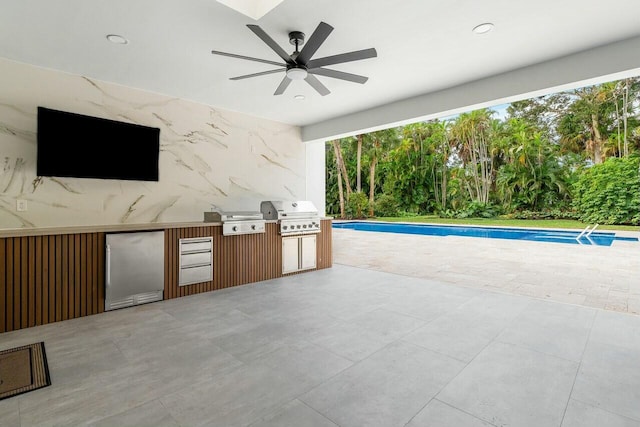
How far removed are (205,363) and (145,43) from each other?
2859mm

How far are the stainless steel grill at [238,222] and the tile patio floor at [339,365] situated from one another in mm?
1014

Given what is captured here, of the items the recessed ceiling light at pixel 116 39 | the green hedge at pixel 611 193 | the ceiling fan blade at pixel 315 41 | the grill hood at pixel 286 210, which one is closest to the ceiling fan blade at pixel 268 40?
the ceiling fan blade at pixel 315 41

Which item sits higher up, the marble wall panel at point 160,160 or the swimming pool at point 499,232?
the marble wall panel at point 160,160

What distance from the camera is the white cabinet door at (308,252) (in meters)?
4.97

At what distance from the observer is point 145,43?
295cm

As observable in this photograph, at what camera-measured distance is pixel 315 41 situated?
243cm

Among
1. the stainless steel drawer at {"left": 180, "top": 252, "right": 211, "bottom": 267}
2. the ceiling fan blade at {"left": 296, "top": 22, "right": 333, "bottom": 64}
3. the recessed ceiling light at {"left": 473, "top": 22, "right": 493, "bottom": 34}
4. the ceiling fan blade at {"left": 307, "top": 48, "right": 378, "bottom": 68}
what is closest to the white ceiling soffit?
the ceiling fan blade at {"left": 296, "top": 22, "right": 333, "bottom": 64}

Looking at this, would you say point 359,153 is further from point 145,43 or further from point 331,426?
point 331,426

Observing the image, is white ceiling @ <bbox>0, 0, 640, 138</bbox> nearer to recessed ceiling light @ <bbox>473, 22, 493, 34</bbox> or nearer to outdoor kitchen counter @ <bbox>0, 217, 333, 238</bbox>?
recessed ceiling light @ <bbox>473, 22, 493, 34</bbox>

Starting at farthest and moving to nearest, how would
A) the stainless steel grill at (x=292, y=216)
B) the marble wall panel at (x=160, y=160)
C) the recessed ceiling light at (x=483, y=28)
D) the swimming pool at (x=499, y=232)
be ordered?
the swimming pool at (x=499, y=232)
the stainless steel grill at (x=292, y=216)
the marble wall panel at (x=160, y=160)
the recessed ceiling light at (x=483, y=28)

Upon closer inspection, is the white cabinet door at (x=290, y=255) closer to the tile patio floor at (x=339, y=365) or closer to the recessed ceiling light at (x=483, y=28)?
the tile patio floor at (x=339, y=365)

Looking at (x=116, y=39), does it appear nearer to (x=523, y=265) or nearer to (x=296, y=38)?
(x=296, y=38)

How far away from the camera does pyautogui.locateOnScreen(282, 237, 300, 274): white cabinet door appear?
4.76m

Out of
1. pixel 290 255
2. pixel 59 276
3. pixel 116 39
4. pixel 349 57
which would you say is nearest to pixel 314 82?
pixel 349 57
